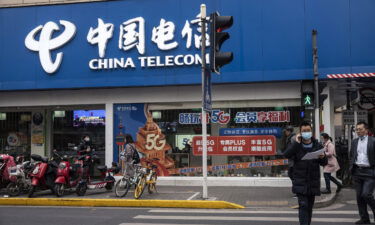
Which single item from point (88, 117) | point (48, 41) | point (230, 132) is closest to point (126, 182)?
point (230, 132)

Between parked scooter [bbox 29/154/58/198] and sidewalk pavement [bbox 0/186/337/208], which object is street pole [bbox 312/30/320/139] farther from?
parked scooter [bbox 29/154/58/198]

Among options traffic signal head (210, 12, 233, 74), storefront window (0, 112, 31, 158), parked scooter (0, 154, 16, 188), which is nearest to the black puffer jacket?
traffic signal head (210, 12, 233, 74)

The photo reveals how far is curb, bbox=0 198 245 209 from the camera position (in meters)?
10.4

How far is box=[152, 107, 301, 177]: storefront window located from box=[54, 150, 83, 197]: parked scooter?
11.3 feet

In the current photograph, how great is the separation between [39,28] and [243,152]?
836cm

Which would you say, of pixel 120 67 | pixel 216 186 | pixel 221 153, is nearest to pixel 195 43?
pixel 120 67

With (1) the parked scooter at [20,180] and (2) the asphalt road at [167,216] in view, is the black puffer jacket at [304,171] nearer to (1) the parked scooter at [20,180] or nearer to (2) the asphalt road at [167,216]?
(2) the asphalt road at [167,216]

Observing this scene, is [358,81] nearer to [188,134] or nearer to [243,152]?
[243,152]

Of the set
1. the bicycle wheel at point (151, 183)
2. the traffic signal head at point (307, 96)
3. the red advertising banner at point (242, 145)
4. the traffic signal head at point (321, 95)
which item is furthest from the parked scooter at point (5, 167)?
the traffic signal head at point (321, 95)

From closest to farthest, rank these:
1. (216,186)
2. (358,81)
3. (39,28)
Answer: (358,81) → (216,186) → (39,28)

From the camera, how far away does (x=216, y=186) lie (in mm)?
13945

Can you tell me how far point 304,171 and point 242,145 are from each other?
25.1 ft

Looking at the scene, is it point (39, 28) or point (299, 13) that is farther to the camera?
point (39, 28)

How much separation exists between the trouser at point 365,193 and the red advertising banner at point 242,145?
18.6ft
